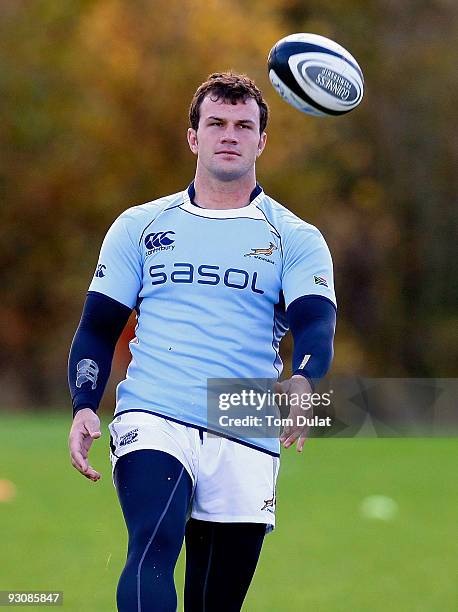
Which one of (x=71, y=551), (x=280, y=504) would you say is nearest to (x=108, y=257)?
(x=71, y=551)

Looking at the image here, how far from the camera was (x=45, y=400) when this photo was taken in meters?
28.0

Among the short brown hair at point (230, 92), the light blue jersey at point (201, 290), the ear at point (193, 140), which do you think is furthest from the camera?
the ear at point (193, 140)

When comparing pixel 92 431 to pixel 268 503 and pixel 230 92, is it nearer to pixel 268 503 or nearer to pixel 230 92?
pixel 268 503

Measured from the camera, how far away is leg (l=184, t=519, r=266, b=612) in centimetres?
477

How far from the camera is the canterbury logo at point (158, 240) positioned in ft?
15.8

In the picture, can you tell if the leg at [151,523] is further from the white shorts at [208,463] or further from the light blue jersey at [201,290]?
the light blue jersey at [201,290]

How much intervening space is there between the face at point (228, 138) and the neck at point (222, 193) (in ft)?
0.08

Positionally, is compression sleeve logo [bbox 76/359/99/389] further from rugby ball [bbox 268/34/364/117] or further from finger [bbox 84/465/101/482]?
rugby ball [bbox 268/34/364/117]

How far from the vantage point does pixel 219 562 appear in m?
4.79

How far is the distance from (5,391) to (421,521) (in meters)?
18.9

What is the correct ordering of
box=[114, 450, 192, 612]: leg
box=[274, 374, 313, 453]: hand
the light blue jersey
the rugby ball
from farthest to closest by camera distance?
1. the rugby ball
2. the light blue jersey
3. box=[274, 374, 313, 453]: hand
4. box=[114, 450, 192, 612]: leg

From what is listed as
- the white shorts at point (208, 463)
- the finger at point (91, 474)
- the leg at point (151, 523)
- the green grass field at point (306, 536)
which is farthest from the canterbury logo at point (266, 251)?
the green grass field at point (306, 536)

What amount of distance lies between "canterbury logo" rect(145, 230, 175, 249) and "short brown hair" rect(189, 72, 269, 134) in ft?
1.53

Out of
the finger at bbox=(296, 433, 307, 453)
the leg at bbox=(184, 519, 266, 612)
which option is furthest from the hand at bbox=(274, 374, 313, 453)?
the leg at bbox=(184, 519, 266, 612)
